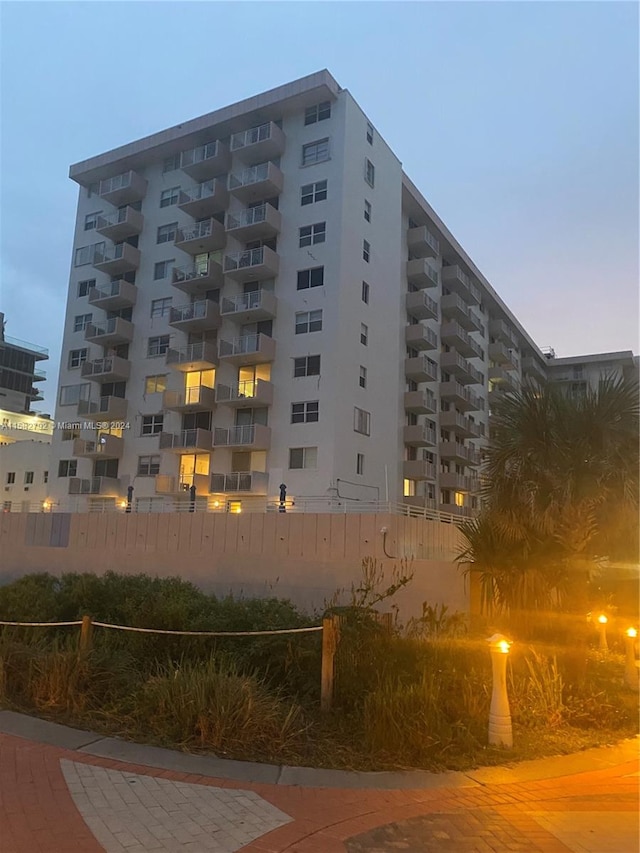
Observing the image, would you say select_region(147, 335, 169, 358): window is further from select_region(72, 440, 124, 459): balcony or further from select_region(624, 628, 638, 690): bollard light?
select_region(624, 628, 638, 690): bollard light

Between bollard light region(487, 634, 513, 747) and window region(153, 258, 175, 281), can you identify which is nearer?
bollard light region(487, 634, 513, 747)

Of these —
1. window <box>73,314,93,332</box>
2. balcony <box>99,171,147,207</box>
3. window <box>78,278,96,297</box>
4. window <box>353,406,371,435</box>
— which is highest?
balcony <box>99,171,147,207</box>

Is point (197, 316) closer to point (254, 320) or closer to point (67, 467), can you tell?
point (254, 320)

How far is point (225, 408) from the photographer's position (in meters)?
31.7

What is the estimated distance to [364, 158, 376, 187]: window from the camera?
107 ft

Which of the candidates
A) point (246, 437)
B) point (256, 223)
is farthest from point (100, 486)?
point (256, 223)

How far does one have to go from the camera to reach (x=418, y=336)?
122ft

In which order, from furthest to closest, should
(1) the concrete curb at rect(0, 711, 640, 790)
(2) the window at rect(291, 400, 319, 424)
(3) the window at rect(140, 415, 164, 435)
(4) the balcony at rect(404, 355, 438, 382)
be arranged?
(4) the balcony at rect(404, 355, 438, 382) → (3) the window at rect(140, 415, 164, 435) → (2) the window at rect(291, 400, 319, 424) → (1) the concrete curb at rect(0, 711, 640, 790)

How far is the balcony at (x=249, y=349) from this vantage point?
30.4 metres

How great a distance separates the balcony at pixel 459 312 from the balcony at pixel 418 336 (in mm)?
4781

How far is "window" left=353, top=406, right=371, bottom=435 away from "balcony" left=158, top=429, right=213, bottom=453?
23.6 ft

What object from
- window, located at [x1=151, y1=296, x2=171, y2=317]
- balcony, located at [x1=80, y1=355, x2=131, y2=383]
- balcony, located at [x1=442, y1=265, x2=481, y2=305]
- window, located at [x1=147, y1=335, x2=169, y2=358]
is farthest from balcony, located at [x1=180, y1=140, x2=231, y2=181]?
balcony, located at [x1=442, y1=265, x2=481, y2=305]

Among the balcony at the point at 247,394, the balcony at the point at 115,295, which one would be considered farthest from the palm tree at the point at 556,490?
the balcony at the point at 115,295

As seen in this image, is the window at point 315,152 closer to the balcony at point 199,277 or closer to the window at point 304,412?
the balcony at point 199,277
